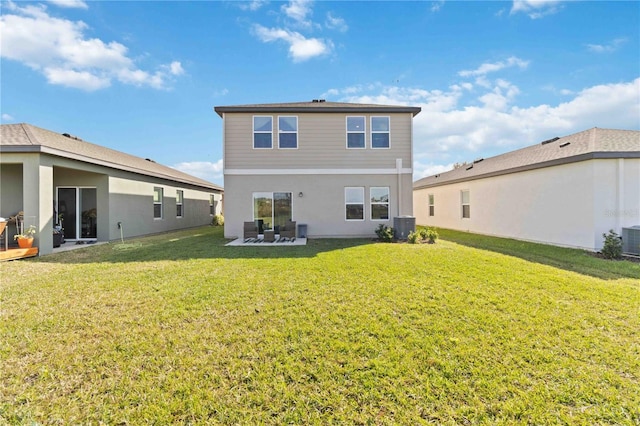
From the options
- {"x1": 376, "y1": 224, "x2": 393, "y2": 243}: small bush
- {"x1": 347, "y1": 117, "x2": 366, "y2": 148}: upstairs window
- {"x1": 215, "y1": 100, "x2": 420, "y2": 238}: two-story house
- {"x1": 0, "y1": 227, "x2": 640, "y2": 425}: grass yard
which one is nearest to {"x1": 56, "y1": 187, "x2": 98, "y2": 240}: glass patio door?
{"x1": 215, "y1": 100, "x2": 420, "y2": 238}: two-story house

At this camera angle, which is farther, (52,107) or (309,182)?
(52,107)

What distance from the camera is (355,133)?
11.8 m

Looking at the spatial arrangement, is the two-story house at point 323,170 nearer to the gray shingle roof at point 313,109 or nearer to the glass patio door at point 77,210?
the gray shingle roof at point 313,109

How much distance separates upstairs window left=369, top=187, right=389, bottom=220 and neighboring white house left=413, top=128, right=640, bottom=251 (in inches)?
232

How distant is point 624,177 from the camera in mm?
8750

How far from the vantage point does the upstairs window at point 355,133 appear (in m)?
11.8

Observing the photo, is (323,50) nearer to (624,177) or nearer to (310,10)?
(310,10)

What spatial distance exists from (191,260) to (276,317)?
4569 millimetres

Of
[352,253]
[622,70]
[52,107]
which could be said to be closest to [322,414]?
[352,253]

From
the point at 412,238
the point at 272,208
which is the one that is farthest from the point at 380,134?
the point at 272,208

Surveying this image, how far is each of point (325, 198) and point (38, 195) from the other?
951cm

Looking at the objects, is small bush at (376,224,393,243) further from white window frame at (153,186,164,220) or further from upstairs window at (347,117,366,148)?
white window frame at (153,186,164,220)

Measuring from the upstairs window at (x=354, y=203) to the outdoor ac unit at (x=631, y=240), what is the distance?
27.8 ft

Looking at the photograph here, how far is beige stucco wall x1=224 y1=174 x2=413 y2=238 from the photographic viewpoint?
11719mm
